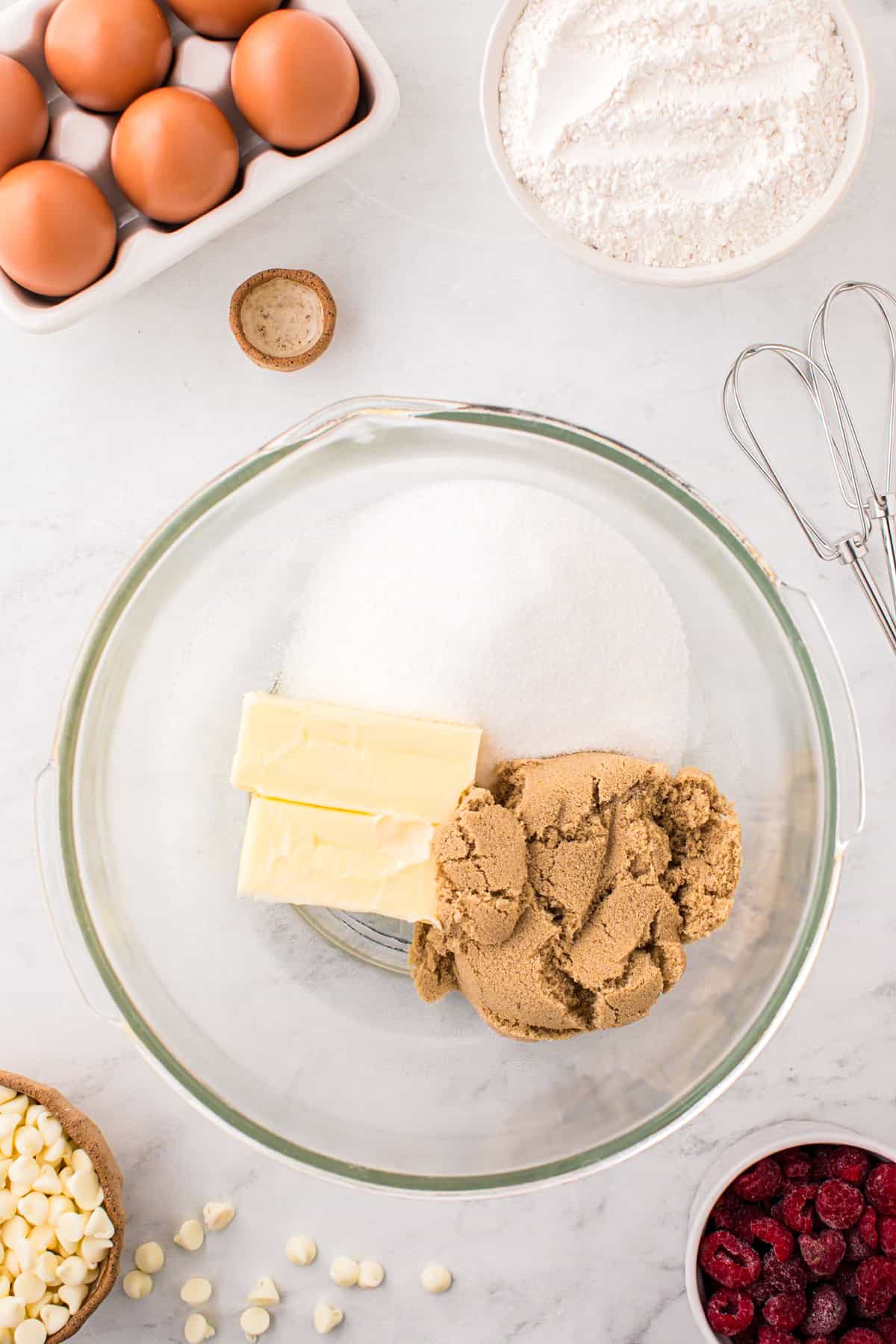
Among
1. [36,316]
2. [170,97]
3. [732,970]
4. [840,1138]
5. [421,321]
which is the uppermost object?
[170,97]

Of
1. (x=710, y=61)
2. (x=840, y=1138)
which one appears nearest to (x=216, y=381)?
(x=710, y=61)

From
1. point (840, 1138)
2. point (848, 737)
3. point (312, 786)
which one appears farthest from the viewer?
point (840, 1138)

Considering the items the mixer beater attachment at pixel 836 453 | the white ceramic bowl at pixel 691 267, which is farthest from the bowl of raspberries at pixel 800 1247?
the white ceramic bowl at pixel 691 267

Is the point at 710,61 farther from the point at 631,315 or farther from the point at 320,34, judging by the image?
the point at 320,34

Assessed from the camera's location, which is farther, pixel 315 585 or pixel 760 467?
pixel 760 467

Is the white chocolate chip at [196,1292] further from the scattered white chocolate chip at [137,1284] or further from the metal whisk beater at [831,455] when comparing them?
the metal whisk beater at [831,455]

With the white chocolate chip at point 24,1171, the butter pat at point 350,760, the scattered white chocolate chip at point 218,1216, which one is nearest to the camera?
the butter pat at point 350,760
